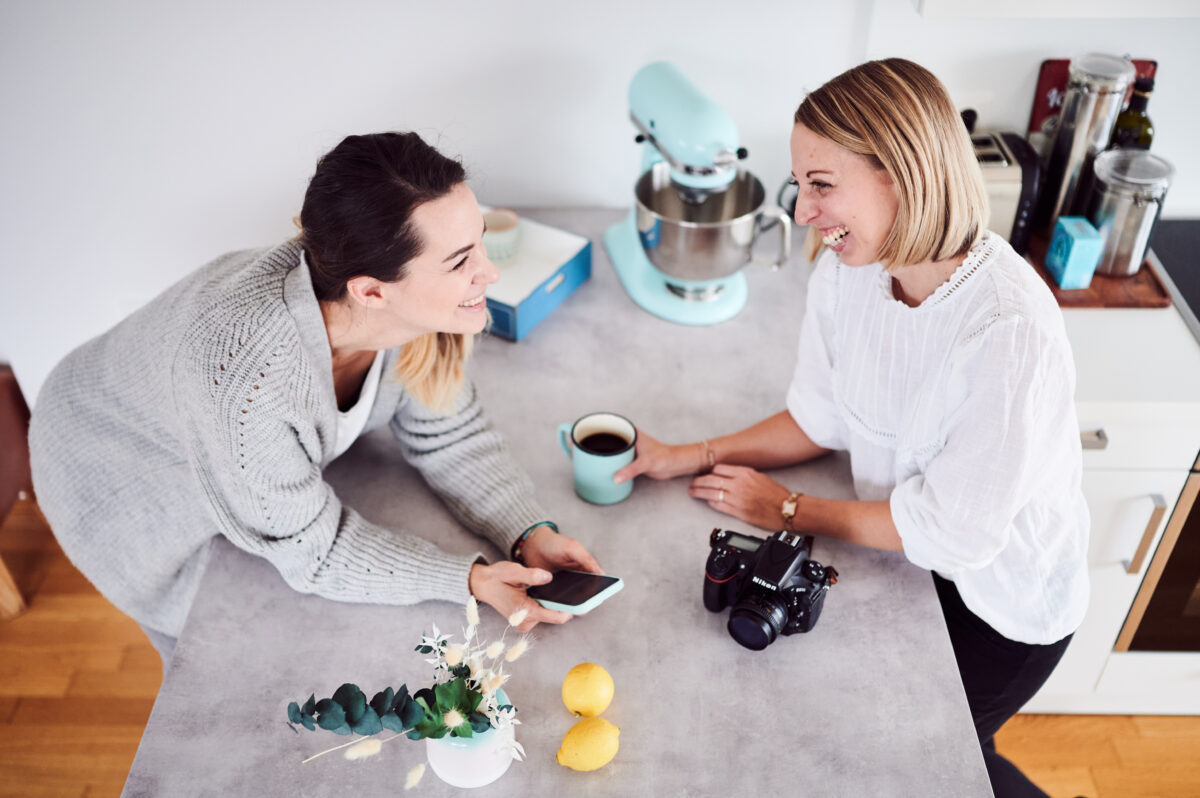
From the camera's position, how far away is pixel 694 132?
1.56 metres

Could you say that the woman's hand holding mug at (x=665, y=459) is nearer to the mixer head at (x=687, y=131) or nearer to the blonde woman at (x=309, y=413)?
the blonde woman at (x=309, y=413)

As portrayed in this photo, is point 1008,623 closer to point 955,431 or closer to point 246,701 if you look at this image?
point 955,431

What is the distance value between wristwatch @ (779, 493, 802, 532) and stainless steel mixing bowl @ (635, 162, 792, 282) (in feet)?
1.68

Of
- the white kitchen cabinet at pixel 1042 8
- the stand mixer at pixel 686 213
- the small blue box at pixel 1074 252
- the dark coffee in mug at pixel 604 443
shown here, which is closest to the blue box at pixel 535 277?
the stand mixer at pixel 686 213

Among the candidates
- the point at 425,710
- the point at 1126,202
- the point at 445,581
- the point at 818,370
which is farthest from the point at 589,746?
the point at 1126,202

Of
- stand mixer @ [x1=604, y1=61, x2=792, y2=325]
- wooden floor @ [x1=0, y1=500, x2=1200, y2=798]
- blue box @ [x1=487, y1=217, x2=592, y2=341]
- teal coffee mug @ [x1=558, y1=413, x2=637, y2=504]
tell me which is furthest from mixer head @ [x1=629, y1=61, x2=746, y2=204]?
wooden floor @ [x1=0, y1=500, x2=1200, y2=798]

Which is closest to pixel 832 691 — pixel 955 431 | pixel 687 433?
pixel 955 431

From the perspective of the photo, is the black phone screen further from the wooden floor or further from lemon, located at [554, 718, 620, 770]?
the wooden floor

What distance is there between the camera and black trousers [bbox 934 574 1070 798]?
141 cm

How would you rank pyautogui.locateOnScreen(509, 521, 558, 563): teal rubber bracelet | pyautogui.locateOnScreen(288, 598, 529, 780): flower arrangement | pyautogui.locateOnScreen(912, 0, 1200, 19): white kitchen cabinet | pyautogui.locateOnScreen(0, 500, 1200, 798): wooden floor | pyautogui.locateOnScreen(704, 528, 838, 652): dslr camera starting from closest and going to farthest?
pyautogui.locateOnScreen(288, 598, 529, 780): flower arrangement, pyautogui.locateOnScreen(704, 528, 838, 652): dslr camera, pyautogui.locateOnScreen(509, 521, 558, 563): teal rubber bracelet, pyautogui.locateOnScreen(912, 0, 1200, 19): white kitchen cabinet, pyautogui.locateOnScreen(0, 500, 1200, 798): wooden floor

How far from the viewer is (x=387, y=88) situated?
196cm

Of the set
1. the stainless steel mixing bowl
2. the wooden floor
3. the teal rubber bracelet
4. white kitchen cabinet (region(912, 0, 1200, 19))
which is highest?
white kitchen cabinet (region(912, 0, 1200, 19))

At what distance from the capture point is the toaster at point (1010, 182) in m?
1.77

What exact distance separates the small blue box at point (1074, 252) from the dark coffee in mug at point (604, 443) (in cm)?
96
